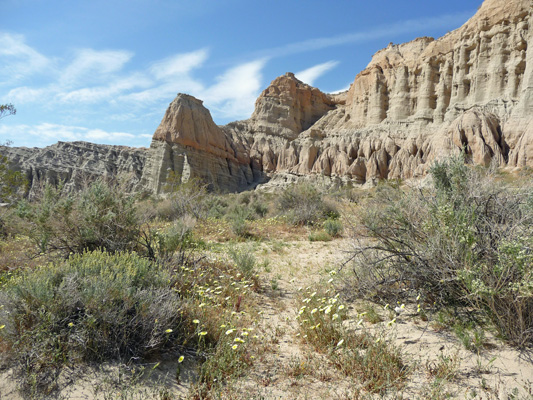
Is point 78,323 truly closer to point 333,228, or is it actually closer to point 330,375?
point 330,375

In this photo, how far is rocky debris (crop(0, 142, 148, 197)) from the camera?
48.0 metres

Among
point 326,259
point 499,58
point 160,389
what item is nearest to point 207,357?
point 160,389

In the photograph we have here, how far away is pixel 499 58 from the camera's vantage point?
36906mm

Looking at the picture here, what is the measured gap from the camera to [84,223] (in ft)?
17.3

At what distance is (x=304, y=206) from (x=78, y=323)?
32.6 ft

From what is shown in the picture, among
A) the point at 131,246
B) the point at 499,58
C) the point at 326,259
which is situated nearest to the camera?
the point at 131,246

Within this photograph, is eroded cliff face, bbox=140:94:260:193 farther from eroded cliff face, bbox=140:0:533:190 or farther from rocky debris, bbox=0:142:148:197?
rocky debris, bbox=0:142:148:197

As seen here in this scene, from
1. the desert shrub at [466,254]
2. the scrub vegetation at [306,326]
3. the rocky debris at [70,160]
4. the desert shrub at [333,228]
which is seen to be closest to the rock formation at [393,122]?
the rocky debris at [70,160]

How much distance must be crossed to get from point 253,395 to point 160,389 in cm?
76

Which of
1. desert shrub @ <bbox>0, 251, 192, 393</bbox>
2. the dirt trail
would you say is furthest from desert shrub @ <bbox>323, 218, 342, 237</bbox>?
desert shrub @ <bbox>0, 251, 192, 393</bbox>

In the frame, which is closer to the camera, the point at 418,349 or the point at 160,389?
the point at 160,389

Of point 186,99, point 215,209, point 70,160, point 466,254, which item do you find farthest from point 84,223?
point 70,160

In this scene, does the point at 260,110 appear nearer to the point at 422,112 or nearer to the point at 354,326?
the point at 422,112

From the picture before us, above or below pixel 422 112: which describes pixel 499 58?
above
